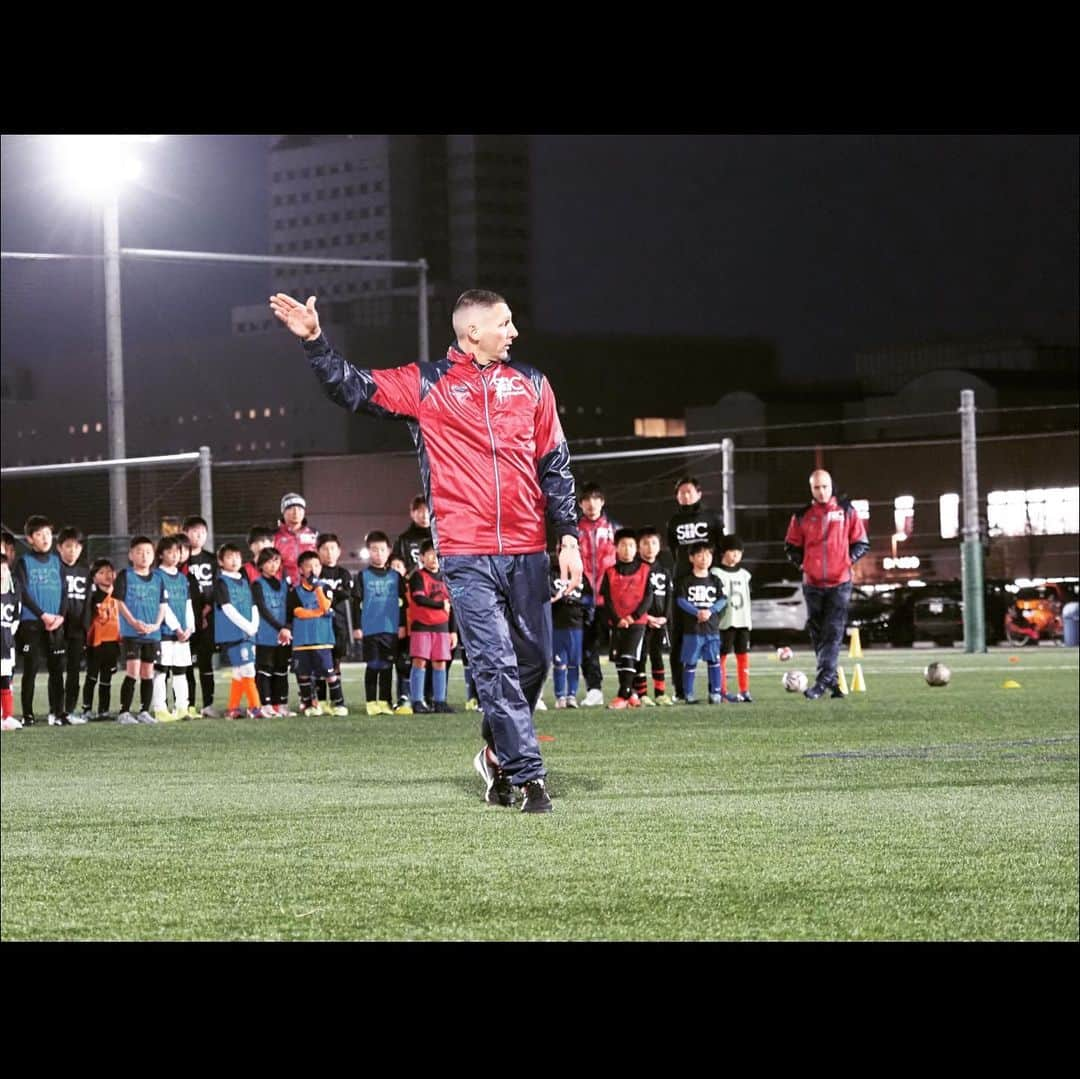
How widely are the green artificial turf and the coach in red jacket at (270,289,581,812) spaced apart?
51cm

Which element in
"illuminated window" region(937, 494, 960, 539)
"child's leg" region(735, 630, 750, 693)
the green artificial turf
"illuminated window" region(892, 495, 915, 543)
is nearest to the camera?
the green artificial turf

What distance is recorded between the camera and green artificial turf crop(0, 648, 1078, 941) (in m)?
8.96

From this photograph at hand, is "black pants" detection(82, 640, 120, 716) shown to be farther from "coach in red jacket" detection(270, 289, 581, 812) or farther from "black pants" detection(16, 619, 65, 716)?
"coach in red jacket" detection(270, 289, 581, 812)

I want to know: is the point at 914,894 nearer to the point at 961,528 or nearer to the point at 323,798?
the point at 323,798

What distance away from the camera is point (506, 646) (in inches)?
131

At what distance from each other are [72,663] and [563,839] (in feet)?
74.1

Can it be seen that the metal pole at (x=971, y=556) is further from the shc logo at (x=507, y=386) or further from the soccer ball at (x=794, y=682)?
the shc logo at (x=507, y=386)

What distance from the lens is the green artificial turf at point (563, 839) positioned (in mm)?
8961

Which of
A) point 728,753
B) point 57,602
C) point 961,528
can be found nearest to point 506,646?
point 728,753

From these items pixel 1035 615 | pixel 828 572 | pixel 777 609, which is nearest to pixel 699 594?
pixel 828 572

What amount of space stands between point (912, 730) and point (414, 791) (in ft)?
42.3

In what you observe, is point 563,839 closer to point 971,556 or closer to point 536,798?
point 536,798

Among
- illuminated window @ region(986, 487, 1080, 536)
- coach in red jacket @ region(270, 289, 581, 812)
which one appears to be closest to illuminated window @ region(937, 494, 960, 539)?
coach in red jacket @ region(270, 289, 581, 812)
